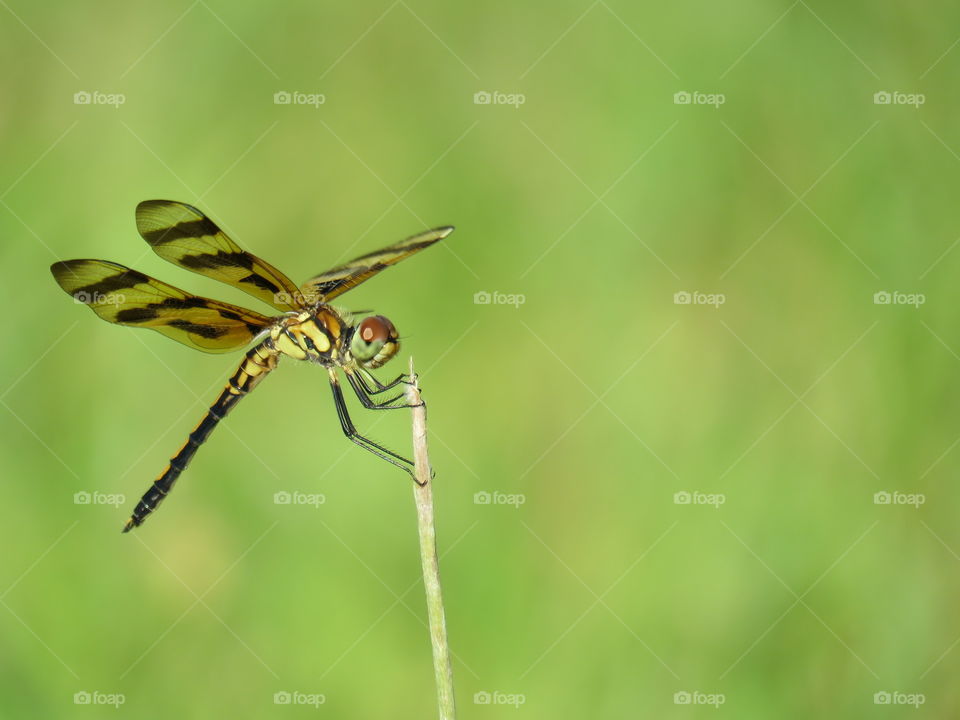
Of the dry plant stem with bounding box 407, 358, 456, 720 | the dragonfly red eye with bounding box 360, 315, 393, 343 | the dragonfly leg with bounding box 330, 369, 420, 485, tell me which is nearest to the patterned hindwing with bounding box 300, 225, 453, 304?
the dragonfly red eye with bounding box 360, 315, 393, 343

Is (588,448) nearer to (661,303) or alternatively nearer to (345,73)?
(661,303)

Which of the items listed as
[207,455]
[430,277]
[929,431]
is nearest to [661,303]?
[430,277]

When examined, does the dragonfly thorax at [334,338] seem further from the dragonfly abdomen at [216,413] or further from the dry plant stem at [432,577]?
the dry plant stem at [432,577]

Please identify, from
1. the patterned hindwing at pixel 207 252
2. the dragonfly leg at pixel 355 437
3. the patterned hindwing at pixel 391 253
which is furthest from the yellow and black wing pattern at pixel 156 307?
the patterned hindwing at pixel 391 253

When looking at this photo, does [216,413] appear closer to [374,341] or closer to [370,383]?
[370,383]

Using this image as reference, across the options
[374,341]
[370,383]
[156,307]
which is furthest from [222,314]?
[374,341]

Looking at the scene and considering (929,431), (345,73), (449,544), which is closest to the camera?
(449,544)

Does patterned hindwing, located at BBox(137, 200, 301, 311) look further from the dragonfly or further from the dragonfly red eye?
the dragonfly red eye
